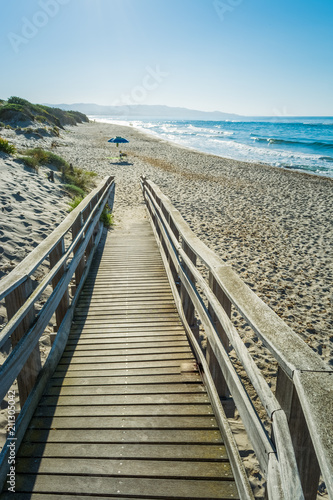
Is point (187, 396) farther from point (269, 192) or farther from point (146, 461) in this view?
point (269, 192)

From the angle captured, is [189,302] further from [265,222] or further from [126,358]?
[265,222]

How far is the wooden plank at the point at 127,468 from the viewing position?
2.01 metres

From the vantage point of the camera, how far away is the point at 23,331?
2.37m

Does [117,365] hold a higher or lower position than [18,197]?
lower

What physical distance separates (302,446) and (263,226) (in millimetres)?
9580

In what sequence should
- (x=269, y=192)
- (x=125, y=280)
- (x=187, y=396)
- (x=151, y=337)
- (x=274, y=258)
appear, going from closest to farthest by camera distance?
(x=187, y=396)
(x=151, y=337)
(x=125, y=280)
(x=274, y=258)
(x=269, y=192)

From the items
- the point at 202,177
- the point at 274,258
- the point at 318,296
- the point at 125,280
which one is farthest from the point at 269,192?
the point at 125,280

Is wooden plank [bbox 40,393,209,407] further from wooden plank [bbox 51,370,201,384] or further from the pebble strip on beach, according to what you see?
the pebble strip on beach

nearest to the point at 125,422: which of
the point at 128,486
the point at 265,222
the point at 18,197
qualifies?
the point at 128,486

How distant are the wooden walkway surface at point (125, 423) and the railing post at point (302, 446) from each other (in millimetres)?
777

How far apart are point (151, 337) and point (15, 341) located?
1.51m

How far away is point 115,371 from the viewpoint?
3033 mm

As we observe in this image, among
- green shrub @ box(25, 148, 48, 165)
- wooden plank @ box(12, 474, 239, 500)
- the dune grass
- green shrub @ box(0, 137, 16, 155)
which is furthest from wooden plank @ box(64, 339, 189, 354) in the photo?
green shrub @ box(25, 148, 48, 165)

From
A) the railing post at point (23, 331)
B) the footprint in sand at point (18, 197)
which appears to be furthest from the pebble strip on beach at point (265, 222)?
the railing post at point (23, 331)
